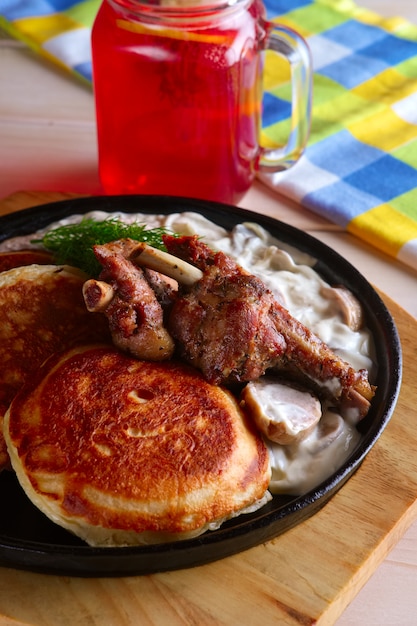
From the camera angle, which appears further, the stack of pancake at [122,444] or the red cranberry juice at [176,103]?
the red cranberry juice at [176,103]

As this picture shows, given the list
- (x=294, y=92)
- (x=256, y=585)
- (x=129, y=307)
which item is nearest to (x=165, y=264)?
(x=129, y=307)

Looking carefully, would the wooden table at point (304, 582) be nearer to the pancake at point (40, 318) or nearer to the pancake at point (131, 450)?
the pancake at point (131, 450)

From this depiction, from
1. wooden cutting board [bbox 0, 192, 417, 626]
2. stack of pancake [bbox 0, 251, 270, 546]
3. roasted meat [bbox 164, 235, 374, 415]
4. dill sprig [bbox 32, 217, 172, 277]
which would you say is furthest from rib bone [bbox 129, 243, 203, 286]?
wooden cutting board [bbox 0, 192, 417, 626]

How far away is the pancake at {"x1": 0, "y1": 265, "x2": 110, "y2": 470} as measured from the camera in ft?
6.92

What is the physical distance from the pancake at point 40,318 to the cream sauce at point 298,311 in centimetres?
38

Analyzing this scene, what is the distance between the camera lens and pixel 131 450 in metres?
1.81

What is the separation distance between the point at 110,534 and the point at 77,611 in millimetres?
174

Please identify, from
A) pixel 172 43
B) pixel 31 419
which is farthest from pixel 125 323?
pixel 172 43

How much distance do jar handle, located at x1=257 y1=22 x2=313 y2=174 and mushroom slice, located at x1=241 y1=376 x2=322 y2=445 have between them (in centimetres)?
121

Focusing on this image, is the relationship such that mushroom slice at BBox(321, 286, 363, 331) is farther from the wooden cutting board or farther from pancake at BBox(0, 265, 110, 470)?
pancake at BBox(0, 265, 110, 470)

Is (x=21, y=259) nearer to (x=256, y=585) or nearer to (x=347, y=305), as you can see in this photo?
(x=347, y=305)

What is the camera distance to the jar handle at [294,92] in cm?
277

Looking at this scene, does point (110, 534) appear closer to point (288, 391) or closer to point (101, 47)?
point (288, 391)

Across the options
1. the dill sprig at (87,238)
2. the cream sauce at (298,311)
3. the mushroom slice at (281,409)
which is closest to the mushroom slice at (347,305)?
the cream sauce at (298,311)
